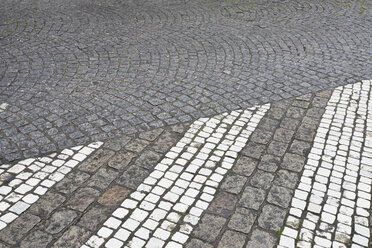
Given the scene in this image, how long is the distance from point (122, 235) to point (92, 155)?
1.33m

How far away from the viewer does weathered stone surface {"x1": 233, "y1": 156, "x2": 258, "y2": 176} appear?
173 inches

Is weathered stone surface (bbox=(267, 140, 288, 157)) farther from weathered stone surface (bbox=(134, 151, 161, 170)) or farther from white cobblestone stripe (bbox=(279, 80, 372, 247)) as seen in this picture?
weathered stone surface (bbox=(134, 151, 161, 170))

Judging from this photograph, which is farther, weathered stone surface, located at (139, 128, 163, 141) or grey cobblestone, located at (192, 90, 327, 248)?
weathered stone surface, located at (139, 128, 163, 141)

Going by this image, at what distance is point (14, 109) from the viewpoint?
5508 mm

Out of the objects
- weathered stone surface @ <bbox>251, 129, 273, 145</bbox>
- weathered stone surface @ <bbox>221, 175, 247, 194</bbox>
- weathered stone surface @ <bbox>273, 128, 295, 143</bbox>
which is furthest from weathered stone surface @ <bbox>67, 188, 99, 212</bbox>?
weathered stone surface @ <bbox>273, 128, 295, 143</bbox>

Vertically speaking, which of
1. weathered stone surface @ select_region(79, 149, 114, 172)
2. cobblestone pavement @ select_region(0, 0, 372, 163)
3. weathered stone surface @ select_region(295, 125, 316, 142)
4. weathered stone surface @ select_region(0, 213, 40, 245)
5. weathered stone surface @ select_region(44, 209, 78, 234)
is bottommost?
weathered stone surface @ select_region(295, 125, 316, 142)

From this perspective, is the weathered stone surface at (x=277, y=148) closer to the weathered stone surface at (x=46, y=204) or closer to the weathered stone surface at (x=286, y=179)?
the weathered stone surface at (x=286, y=179)

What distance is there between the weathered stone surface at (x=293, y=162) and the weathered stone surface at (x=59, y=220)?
2349mm

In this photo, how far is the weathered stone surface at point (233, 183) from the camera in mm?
4142

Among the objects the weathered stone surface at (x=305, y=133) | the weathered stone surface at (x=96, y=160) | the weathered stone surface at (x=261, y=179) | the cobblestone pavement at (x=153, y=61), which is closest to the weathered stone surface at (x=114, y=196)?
the weathered stone surface at (x=96, y=160)

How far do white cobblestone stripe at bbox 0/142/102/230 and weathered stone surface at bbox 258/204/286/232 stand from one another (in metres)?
2.13

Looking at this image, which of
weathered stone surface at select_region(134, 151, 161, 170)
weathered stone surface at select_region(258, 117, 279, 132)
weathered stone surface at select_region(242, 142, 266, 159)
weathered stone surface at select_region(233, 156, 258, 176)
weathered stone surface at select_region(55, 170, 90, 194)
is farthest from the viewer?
weathered stone surface at select_region(258, 117, 279, 132)

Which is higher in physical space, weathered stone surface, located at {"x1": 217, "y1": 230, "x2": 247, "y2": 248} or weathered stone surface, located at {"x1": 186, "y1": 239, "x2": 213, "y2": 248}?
weathered stone surface, located at {"x1": 186, "y1": 239, "x2": 213, "y2": 248}

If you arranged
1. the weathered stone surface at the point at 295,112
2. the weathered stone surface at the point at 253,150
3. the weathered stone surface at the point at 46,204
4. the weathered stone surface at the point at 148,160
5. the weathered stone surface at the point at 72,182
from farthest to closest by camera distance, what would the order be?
the weathered stone surface at the point at 295,112 → the weathered stone surface at the point at 253,150 → the weathered stone surface at the point at 148,160 → the weathered stone surface at the point at 72,182 → the weathered stone surface at the point at 46,204
